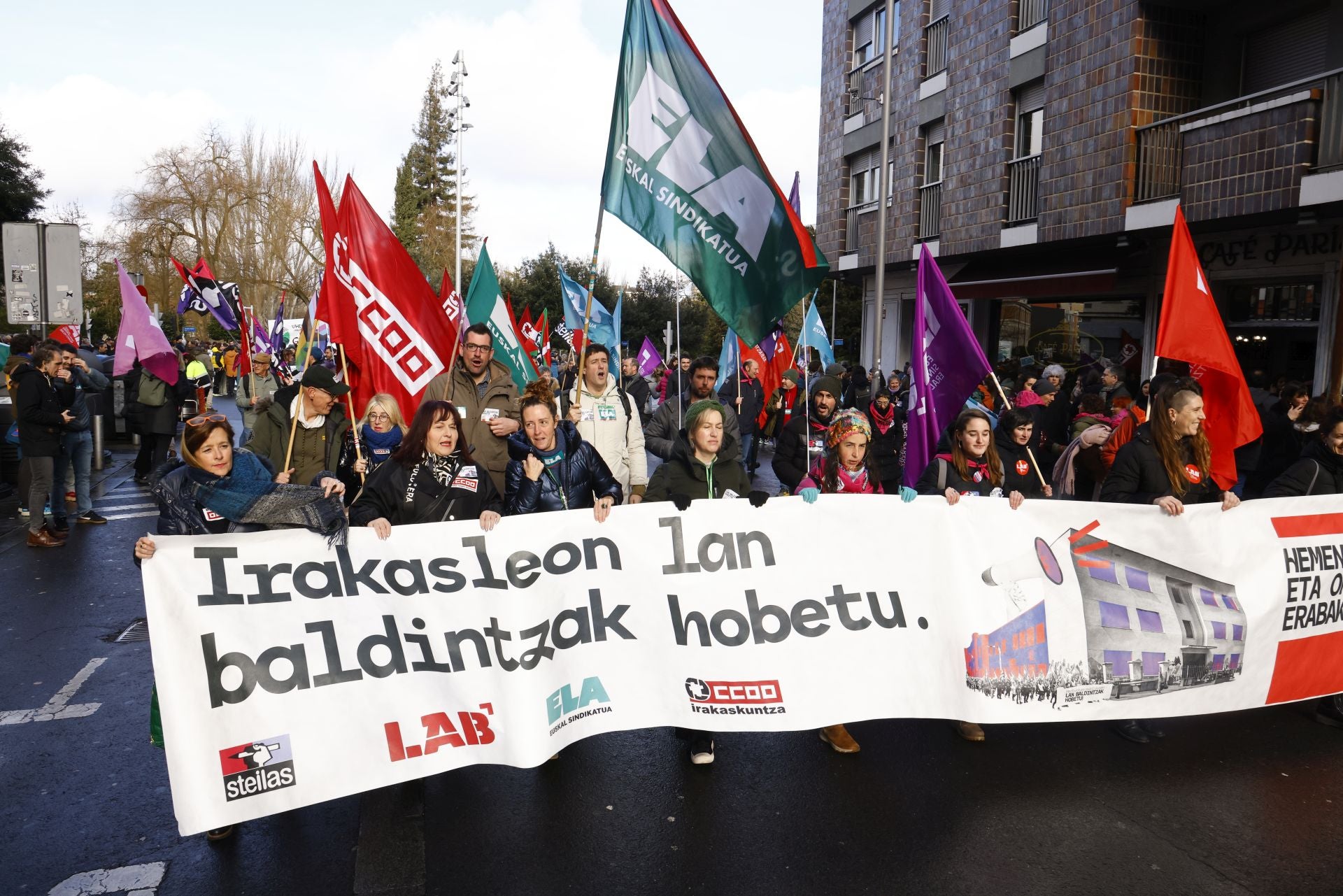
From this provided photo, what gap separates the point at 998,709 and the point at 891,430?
7.14 meters

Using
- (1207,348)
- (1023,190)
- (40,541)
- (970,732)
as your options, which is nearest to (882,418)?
(1207,348)

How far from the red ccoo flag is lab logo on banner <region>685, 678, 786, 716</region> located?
3138 mm

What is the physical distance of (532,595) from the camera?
412 centimetres

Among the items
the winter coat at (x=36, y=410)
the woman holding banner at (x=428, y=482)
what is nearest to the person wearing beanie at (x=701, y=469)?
the woman holding banner at (x=428, y=482)

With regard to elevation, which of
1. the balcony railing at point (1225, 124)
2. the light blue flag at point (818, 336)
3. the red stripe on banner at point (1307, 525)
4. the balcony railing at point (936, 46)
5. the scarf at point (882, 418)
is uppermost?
the balcony railing at point (936, 46)

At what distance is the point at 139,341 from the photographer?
11.5 m

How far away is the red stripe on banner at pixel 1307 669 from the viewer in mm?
4875

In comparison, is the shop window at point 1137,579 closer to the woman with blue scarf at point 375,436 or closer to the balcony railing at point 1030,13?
the woman with blue scarf at point 375,436

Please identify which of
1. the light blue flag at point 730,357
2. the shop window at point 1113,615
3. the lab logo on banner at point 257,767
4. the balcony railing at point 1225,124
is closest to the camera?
the lab logo on banner at point 257,767

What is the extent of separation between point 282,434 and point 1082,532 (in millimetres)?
4545

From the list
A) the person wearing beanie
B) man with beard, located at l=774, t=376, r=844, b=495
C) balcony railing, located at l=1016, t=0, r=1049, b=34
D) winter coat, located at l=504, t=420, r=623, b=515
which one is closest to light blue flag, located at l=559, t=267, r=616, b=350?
man with beard, located at l=774, t=376, r=844, b=495

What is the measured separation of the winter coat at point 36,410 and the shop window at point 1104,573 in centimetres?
892

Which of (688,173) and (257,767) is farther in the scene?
(688,173)

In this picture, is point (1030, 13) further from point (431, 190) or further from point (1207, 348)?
point (431, 190)
